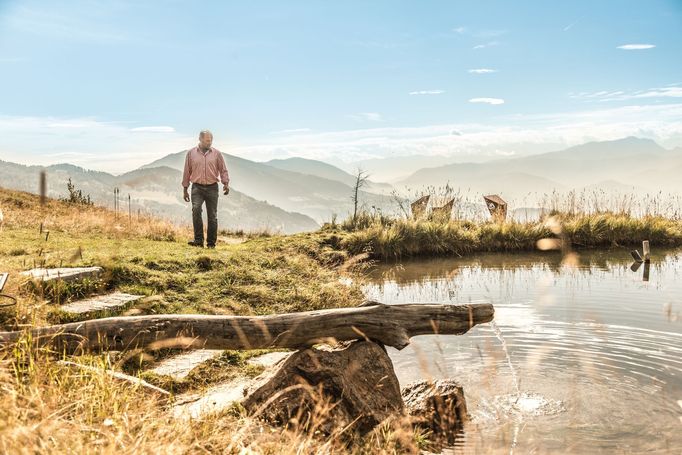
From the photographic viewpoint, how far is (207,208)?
11.8 meters

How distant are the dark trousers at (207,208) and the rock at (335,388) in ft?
24.6

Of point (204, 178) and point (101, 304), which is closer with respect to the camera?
point (101, 304)

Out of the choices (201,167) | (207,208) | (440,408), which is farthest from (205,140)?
(440,408)

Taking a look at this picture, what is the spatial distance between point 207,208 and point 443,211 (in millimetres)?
7852

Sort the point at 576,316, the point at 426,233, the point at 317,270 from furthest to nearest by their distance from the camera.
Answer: the point at 426,233, the point at 317,270, the point at 576,316

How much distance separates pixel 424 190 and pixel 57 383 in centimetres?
1587

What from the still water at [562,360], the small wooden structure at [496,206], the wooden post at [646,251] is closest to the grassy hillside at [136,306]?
the still water at [562,360]

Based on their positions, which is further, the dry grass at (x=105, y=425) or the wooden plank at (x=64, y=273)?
the wooden plank at (x=64, y=273)

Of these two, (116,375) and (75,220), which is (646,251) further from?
(75,220)

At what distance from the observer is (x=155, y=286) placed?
24.7ft

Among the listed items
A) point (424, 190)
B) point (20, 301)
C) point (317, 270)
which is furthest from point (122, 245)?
point (424, 190)

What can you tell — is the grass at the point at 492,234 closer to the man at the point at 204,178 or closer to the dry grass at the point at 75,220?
the man at the point at 204,178

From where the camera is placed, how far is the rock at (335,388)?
171 inches

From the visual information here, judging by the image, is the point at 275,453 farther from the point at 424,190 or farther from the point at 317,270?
the point at 424,190
